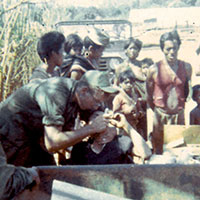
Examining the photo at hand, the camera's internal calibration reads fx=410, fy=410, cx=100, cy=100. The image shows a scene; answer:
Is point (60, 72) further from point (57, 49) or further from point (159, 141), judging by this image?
point (159, 141)

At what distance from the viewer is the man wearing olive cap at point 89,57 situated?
4059 millimetres

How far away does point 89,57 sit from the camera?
4570mm

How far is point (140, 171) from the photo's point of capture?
92.7 inches

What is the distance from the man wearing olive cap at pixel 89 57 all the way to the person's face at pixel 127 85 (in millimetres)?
542

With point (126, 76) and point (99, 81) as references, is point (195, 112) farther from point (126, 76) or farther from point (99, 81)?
point (99, 81)

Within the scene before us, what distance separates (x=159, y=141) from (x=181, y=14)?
69.0 ft

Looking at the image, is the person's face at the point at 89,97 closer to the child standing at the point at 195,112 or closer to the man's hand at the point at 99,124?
the man's hand at the point at 99,124

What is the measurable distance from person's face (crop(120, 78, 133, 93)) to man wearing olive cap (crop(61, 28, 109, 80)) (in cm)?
54

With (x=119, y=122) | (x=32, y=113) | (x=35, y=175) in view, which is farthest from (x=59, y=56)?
(x=35, y=175)

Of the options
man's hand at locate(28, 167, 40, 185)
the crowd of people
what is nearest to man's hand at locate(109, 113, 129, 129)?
the crowd of people

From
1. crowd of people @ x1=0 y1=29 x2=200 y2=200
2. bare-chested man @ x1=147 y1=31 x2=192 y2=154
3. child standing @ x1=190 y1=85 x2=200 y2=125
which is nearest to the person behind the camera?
crowd of people @ x1=0 y1=29 x2=200 y2=200

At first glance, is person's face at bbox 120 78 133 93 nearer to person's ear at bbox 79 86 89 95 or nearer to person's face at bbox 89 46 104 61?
person's face at bbox 89 46 104 61

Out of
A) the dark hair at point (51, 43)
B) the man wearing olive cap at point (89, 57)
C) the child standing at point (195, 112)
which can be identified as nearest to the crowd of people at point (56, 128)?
the dark hair at point (51, 43)

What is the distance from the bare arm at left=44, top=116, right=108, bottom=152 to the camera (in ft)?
8.15
